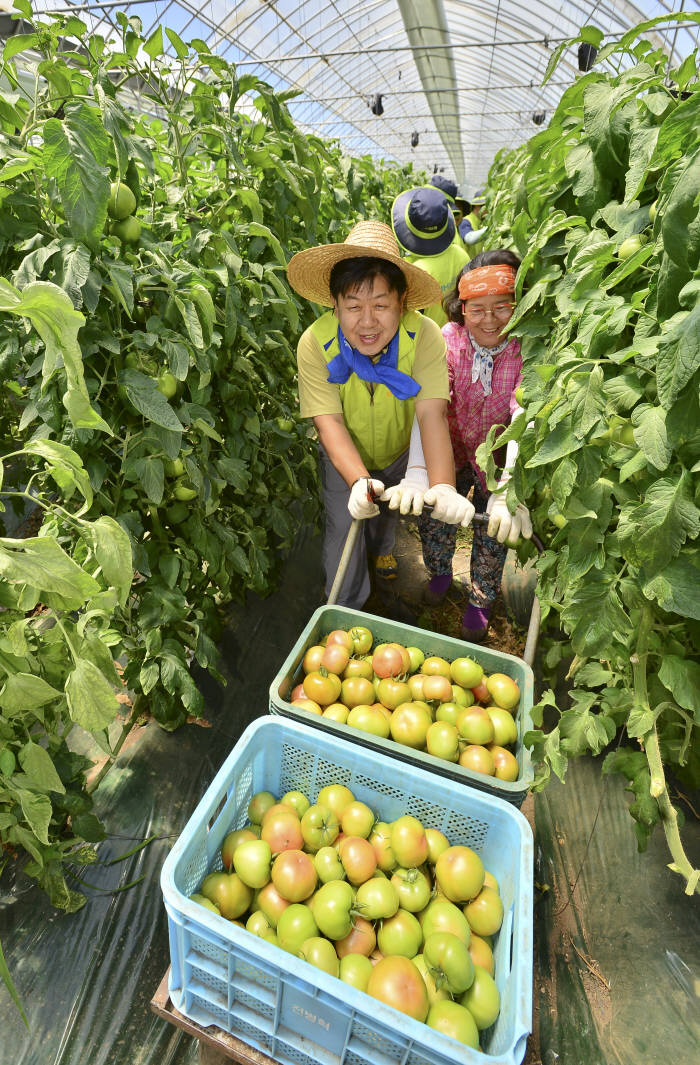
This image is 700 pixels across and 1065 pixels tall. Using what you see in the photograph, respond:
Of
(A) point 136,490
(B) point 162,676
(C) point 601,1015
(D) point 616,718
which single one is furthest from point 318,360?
(C) point 601,1015

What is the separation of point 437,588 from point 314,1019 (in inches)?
73.6

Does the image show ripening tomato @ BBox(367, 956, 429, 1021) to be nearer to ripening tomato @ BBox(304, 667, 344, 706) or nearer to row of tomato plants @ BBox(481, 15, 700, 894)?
row of tomato plants @ BBox(481, 15, 700, 894)

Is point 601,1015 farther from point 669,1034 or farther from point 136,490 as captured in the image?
point 136,490

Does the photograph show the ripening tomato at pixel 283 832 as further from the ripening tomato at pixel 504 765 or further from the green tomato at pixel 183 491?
the green tomato at pixel 183 491

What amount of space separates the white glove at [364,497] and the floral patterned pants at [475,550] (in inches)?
32.6

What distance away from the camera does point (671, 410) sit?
98 centimetres

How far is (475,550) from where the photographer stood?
2439 mm

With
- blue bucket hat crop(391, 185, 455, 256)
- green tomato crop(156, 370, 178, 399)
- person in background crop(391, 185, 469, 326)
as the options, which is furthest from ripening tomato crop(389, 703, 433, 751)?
blue bucket hat crop(391, 185, 455, 256)

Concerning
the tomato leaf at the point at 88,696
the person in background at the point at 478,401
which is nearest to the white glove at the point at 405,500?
the person in background at the point at 478,401

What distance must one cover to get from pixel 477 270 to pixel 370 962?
200 centimetres

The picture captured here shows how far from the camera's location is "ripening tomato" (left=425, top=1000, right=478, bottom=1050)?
94cm

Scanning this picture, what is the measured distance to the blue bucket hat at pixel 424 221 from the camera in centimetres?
317

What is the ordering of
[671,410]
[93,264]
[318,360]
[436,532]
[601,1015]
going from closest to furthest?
[671,410] < [93,264] < [601,1015] < [318,360] < [436,532]

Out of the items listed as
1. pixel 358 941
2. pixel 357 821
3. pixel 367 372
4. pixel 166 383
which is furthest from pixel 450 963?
pixel 367 372
